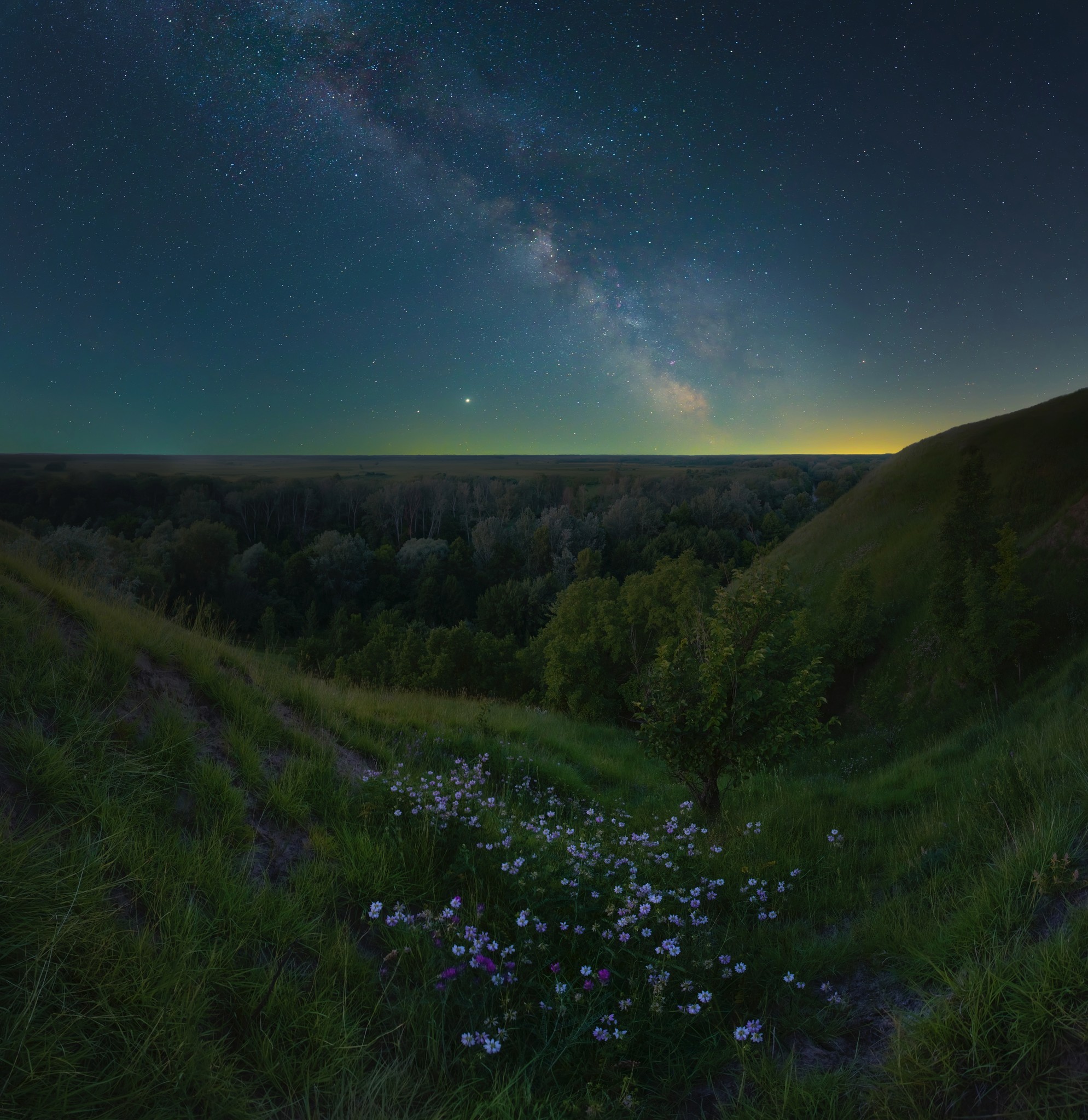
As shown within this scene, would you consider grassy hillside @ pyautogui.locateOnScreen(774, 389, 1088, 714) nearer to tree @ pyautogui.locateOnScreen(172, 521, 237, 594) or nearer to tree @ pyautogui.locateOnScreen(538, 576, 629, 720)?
tree @ pyautogui.locateOnScreen(538, 576, 629, 720)

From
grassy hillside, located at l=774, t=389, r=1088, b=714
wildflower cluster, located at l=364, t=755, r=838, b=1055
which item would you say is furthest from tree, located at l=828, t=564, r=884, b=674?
wildflower cluster, located at l=364, t=755, r=838, b=1055

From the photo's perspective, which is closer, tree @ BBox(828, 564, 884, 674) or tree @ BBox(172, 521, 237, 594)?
tree @ BBox(828, 564, 884, 674)

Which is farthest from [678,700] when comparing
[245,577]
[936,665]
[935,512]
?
[245,577]

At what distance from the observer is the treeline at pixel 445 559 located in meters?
41.4

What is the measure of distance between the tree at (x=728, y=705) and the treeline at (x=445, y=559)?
6.57 metres

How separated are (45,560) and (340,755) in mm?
5646

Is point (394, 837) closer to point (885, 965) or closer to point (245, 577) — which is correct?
point (885, 965)

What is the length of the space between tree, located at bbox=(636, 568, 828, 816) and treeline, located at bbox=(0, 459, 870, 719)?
6573mm

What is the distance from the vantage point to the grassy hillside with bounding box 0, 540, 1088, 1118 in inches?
103

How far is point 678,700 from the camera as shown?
926 centimetres

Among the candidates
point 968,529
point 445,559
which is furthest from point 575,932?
point 445,559

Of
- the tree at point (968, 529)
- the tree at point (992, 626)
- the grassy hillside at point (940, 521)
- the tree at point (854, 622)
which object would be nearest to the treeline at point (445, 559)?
the tree at point (854, 622)

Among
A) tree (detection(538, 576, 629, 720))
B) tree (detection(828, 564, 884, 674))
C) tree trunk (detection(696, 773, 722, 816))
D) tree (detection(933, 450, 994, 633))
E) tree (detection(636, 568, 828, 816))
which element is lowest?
tree (detection(538, 576, 629, 720))

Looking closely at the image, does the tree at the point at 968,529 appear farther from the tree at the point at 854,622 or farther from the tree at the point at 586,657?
the tree at the point at 586,657
